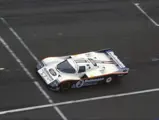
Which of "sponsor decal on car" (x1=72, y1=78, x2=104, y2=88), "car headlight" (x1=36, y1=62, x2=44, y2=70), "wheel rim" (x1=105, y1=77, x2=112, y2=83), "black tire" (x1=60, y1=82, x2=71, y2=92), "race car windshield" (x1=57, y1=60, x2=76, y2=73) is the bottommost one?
"wheel rim" (x1=105, y1=77, x2=112, y2=83)

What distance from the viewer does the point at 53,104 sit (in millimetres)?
26234

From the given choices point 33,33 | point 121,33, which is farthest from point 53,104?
point 121,33

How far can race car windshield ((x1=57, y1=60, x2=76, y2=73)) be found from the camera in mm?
27266

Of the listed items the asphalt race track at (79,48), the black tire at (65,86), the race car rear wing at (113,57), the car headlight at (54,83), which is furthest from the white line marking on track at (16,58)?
the race car rear wing at (113,57)

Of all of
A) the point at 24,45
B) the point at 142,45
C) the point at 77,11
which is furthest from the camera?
the point at 77,11

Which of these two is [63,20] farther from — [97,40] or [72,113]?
[72,113]

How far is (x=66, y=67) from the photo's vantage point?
27.4 meters

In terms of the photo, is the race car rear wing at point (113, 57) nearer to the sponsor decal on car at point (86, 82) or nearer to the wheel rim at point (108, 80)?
the wheel rim at point (108, 80)

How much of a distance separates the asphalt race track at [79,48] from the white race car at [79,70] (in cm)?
50

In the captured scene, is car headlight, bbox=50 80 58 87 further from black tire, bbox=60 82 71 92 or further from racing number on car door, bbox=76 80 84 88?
racing number on car door, bbox=76 80 84 88

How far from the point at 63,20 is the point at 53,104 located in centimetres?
902

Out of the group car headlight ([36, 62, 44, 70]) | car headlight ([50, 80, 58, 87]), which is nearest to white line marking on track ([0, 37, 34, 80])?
car headlight ([36, 62, 44, 70])

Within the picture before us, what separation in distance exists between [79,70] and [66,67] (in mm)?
703

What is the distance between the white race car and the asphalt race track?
1.63 feet
